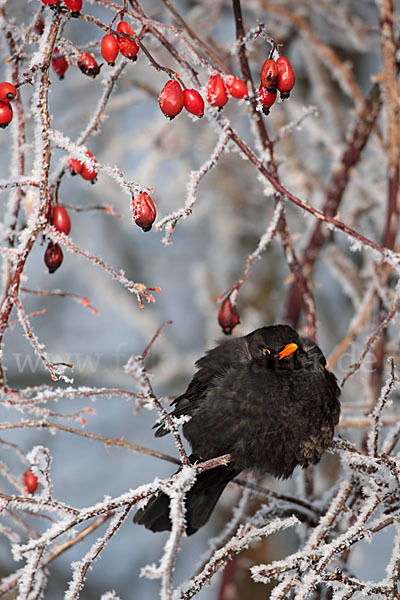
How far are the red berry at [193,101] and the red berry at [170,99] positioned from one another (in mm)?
42

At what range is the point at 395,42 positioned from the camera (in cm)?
274

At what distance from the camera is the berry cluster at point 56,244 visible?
1.89 metres

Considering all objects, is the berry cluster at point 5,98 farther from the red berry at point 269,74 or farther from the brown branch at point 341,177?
the brown branch at point 341,177

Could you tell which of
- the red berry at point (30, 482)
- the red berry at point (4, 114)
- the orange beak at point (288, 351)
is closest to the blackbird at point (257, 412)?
the orange beak at point (288, 351)

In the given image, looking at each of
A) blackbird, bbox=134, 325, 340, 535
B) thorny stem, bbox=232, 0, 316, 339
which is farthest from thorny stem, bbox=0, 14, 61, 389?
blackbird, bbox=134, 325, 340, 535

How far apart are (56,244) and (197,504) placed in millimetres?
1133

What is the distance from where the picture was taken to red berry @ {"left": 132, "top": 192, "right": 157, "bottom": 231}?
5.14 ft

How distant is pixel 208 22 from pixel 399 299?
7.00 feet

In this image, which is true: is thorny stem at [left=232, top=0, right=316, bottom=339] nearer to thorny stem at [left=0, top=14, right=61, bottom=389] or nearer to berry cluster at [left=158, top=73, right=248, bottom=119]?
berry cluster at [left=158, top=73, right=248, bottom=119]

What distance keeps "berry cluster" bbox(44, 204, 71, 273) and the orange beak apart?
2.77ft

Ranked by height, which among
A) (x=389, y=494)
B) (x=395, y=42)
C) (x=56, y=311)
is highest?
(x=56, y=311)

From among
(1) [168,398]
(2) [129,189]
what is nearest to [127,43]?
(2) [129,189]

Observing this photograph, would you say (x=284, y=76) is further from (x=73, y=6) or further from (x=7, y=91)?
(x=7, y=91)

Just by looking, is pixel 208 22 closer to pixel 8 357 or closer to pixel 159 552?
pixel 8 357
